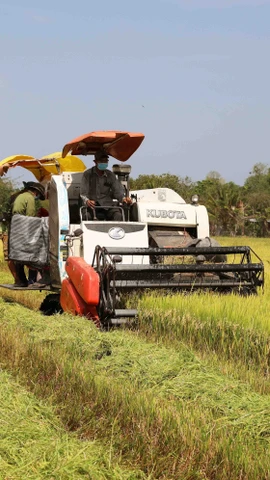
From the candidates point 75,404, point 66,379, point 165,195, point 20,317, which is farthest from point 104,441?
point 165,195

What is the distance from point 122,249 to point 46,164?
11.9 ft

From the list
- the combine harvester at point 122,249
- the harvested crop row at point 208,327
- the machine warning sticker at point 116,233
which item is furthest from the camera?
the machine warning sticker at point 116,233

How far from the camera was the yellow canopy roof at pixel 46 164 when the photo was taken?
34.6 feet

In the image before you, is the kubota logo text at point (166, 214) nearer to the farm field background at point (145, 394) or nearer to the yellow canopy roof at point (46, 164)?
the yellow canopy roof at point (46, 164)

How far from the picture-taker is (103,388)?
477cm

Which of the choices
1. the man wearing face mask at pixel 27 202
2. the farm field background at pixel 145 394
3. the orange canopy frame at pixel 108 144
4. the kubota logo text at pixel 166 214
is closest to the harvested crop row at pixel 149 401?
the farm field background at pixel 145 394

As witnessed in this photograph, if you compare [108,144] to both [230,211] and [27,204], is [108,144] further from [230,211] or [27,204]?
[230,211]

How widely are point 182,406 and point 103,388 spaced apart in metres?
0.64

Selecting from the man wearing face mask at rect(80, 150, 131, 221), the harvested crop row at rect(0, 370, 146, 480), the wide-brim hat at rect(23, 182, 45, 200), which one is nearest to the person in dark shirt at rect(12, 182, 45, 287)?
the wide-brim hat at rect(23, 182, 45, 200)

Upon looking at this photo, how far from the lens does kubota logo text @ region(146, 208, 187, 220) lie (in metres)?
9.31

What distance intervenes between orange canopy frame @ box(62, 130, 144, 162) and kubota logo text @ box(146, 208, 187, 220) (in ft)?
3.24

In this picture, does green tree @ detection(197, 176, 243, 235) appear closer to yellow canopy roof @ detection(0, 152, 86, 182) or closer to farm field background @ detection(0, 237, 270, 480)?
yellow canopy roof @ detection(0, 152, 86, 182)

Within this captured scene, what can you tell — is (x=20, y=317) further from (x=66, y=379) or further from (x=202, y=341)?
(x=66, y=379)

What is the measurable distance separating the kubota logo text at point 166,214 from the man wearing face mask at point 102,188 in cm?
34
